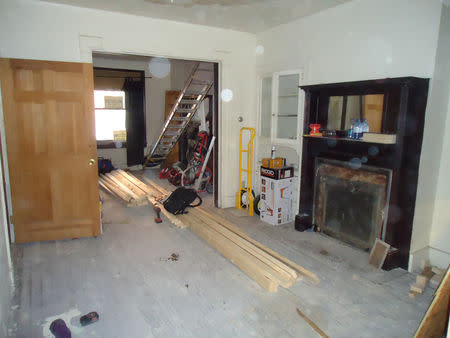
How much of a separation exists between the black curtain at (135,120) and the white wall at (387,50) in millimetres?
5567

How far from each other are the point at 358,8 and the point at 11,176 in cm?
467

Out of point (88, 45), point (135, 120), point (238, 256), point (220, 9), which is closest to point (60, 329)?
point (238, 256)

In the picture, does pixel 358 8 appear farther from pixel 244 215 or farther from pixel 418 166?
pixel 244 215

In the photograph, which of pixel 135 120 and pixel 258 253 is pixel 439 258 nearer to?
pixel 258 253

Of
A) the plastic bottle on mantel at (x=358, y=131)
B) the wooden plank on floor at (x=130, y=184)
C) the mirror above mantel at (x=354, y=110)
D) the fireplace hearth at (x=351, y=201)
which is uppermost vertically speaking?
the mirror above mantel at (x=354, y=110)

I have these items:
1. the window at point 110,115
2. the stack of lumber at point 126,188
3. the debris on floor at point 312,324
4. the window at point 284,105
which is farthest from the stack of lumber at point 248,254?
the window at point 110,115

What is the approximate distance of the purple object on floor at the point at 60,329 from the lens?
233 cm

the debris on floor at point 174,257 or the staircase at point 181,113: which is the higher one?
the staircase at point 181,113

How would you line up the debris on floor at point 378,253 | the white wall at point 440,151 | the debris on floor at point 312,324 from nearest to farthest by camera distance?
the debris on floor at point 312,324 < the white wall at point 440,151 < the debris on floor at point 378,253

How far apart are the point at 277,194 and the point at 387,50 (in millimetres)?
2302

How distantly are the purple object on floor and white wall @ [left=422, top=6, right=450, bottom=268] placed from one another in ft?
11.5

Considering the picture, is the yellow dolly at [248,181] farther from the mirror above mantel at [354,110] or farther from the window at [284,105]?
the mirror above mantel at [354,110]

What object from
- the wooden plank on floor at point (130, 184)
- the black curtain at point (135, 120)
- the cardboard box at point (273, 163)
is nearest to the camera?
the cardboard box at point (273, 163)

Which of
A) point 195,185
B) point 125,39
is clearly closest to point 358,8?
point 125,39
